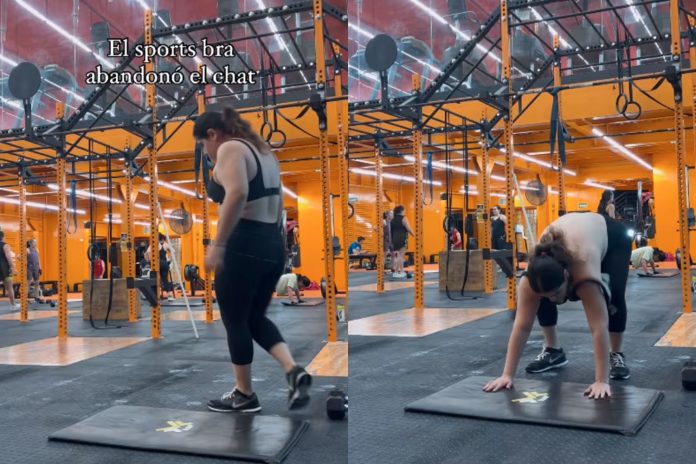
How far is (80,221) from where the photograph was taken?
12570 mm

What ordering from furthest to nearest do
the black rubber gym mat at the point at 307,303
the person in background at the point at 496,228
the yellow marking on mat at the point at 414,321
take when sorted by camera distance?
the person in background at the point at 496,228 → the black rubber gym mat at the point at 307,303 → the yellow marking on mat at the point at 414,321

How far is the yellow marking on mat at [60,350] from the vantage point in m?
3.10

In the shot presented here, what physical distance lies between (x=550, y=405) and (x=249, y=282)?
92cm

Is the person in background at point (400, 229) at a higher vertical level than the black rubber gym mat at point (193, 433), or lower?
higher

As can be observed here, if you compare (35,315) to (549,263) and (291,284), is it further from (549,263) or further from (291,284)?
(549,263)

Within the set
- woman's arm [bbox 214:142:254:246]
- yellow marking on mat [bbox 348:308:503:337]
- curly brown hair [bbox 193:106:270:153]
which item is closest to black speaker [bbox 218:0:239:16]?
yellow marking on mat [bbox 348:308:503:337]

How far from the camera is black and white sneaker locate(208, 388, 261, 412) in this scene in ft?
6.07

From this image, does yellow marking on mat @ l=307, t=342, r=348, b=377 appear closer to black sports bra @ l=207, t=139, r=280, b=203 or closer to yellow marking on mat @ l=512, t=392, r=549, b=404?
yellow marking on mat @ l=512, t=392, r=549, b=404

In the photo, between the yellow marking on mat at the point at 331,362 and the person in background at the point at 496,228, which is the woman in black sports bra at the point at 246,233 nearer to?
the yellow marking on mat at the point at 331,362

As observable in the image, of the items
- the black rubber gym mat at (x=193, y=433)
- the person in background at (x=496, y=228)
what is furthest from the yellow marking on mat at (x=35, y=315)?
the black rubber gym mat at (x=193, y=433)

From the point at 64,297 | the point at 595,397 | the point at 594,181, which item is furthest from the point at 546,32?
the point at 595,397

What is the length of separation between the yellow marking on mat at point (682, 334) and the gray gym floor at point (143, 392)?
155 cm

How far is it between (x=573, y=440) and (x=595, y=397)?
369mm

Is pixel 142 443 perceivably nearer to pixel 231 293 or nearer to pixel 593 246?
pixel 231 293
